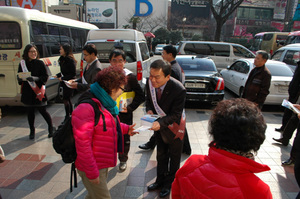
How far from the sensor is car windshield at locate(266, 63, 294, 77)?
21.6 ft

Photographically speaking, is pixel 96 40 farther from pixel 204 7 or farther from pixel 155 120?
pixel 204 7

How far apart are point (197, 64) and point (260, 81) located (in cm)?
322

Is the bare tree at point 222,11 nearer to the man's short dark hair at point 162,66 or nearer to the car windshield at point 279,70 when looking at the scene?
the car windshield at point 279,70

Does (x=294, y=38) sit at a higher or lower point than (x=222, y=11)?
lower

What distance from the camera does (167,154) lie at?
285cm

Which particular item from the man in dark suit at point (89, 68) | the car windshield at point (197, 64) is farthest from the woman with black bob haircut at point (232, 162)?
the car windshield at point (197, 64)

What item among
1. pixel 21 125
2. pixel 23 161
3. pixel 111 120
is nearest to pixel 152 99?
pixel 111 120

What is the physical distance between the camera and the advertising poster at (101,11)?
54.1 metres

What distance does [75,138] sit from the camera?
5.49 ft

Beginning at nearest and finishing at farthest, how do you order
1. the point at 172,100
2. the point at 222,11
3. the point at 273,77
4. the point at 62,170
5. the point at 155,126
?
the point at 155,126, the point at 172,100, the point at 62,170, the point at 273,77, the point at 222,11

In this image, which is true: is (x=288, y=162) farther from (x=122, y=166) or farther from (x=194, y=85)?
(x=194, y=85)

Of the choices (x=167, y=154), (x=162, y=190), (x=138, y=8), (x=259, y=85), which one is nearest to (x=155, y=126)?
(x=167, y=154)

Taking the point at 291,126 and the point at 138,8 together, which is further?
the point at 138,8

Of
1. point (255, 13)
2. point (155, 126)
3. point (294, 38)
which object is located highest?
point (255, 13)
